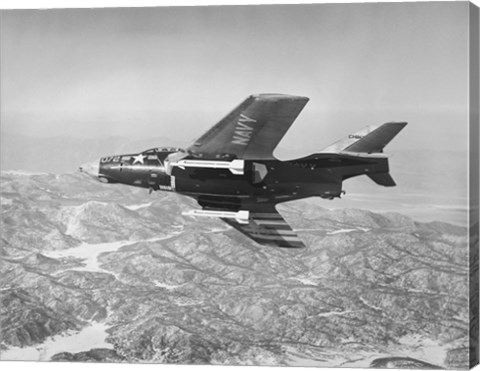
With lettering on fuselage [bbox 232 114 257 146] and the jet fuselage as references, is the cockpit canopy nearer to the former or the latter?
the jet fuselage

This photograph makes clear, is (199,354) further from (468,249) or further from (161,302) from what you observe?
(468,249)

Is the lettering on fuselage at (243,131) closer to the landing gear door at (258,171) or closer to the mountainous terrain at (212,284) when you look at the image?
the landing gear door at (258,171)

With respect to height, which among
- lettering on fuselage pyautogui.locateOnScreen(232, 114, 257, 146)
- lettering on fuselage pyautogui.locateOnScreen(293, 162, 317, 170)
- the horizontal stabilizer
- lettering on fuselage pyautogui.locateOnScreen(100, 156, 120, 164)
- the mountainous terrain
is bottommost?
the mountainous terrain

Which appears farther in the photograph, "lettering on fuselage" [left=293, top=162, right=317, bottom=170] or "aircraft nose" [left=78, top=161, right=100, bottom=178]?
"aircraft nose" [left=78, top=161, right=100, bottom=178]

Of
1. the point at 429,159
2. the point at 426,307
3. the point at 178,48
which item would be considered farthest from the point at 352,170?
the point at 178,48

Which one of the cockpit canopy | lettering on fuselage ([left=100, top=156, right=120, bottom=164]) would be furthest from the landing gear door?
lettering on fuselage ([left=100, top=156, right=120, bottom=164])

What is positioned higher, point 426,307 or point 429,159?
point 429,159

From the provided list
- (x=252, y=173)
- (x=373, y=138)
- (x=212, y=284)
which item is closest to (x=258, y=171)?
(x=252, y=173)
